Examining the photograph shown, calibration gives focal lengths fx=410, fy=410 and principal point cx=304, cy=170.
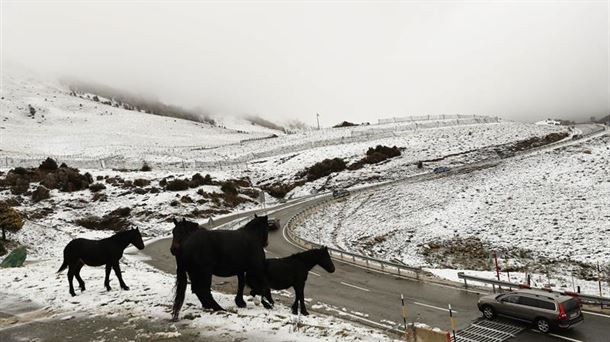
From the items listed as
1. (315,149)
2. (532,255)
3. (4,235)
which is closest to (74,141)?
(315,149)

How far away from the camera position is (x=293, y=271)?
13375mm

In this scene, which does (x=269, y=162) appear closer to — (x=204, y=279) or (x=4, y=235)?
(x=4, y=235)

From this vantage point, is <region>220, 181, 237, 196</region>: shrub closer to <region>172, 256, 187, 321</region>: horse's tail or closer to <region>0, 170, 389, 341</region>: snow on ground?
<region>0, 170, 389, 341</region>: snow on ground

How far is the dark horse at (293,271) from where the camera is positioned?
13180mm

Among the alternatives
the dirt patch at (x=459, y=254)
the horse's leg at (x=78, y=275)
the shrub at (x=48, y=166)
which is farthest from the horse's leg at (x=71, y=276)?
the shrub at (x=48, y=166)

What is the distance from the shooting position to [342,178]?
65625 mm

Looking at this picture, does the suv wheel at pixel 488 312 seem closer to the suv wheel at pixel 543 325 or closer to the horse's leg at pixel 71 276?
the suv wheel at pixel 543 325

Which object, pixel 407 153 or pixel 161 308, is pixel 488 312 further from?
pixel 407 153

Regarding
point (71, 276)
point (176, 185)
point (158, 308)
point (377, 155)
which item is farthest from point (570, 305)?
point (377, 155)

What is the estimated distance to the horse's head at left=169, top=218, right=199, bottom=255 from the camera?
1236 centimetres

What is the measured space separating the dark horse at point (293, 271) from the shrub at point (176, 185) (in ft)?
149

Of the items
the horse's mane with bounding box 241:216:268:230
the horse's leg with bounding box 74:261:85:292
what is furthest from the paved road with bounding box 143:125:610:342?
the horse's leg with bounding box 74:261:85:292

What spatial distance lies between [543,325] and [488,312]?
1.95m

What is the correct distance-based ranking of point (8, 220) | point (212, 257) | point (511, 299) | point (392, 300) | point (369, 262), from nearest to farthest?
point (212, 257) < point (511, 299) < point (392, 300) < point (369, 262) < point (8, 220)
